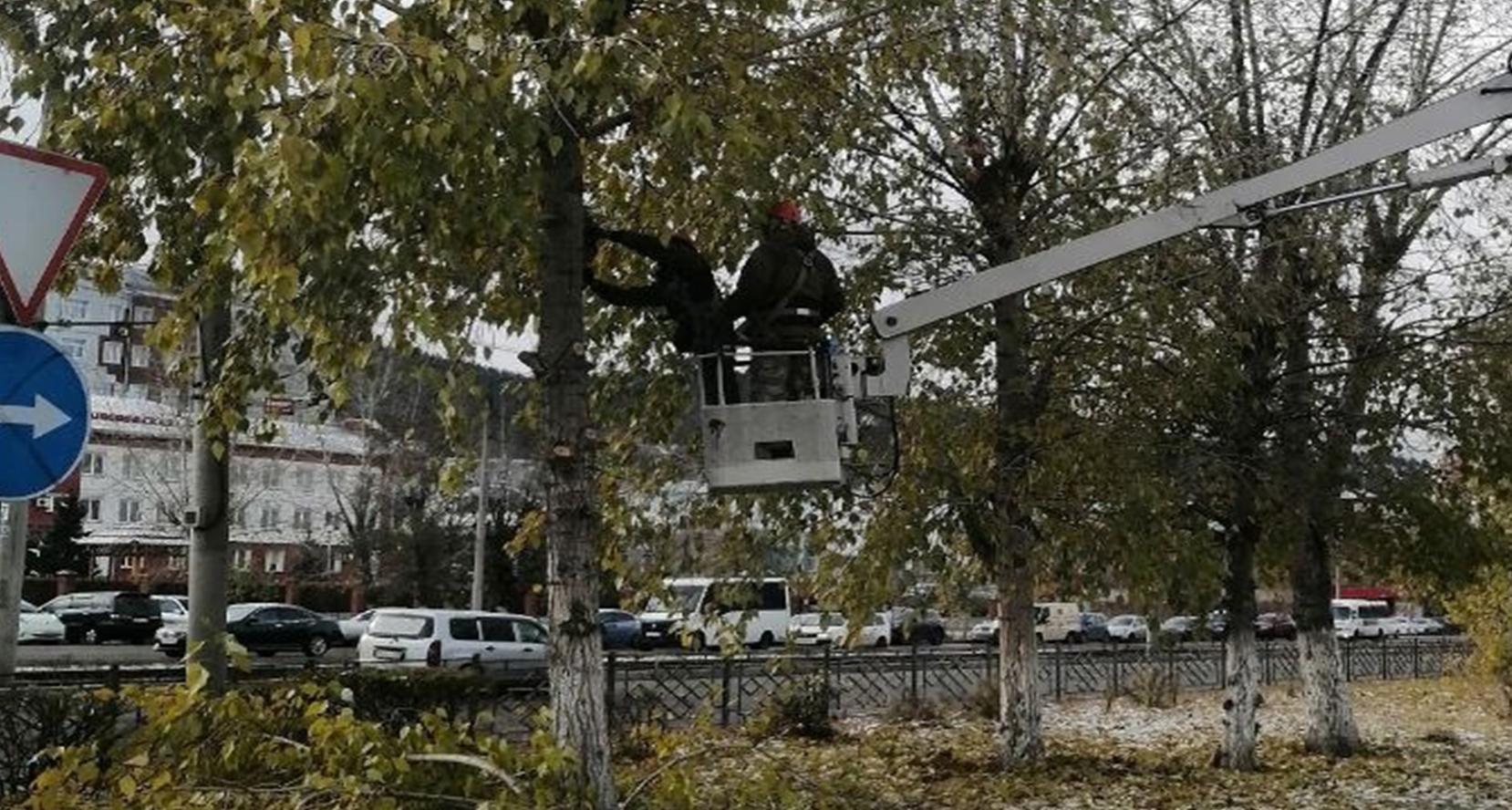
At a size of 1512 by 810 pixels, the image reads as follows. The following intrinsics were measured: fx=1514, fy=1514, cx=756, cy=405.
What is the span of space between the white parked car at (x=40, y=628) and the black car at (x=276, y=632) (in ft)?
9.92

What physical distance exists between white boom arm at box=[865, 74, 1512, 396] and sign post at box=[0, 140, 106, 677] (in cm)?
340

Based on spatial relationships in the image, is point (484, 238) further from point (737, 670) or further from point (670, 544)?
point (737, 670)

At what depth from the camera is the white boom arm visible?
698 centimetres

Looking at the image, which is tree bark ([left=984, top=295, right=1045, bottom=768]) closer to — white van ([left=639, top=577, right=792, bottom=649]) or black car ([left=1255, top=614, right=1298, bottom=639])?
white van ([left=639, top=577, right=792, bottom=649])

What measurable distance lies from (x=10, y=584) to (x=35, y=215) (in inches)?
399

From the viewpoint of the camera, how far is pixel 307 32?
476 centimetres

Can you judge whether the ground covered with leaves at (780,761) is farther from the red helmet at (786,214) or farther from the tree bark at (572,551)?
the red helmet at (786,214)

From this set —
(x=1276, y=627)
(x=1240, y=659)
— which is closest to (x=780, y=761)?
(x=1240, y=659)

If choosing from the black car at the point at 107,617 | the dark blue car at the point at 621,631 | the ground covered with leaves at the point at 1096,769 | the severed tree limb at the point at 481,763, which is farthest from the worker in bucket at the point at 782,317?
the dark blue car at the point at 621,631

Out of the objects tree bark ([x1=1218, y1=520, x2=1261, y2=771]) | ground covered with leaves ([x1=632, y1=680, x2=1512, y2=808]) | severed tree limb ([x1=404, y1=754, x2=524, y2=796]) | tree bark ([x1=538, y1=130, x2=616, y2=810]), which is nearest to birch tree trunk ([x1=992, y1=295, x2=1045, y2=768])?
ground covered with leaves ([x1=632, y1=680, x2=1512, y2=808])

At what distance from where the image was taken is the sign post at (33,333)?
4359mm

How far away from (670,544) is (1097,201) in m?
4.53

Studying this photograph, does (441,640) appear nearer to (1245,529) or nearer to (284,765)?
(1245,529)

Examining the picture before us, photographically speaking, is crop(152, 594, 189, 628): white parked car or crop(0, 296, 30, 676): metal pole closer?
crop(0, 296, 30, 676): metal pole
